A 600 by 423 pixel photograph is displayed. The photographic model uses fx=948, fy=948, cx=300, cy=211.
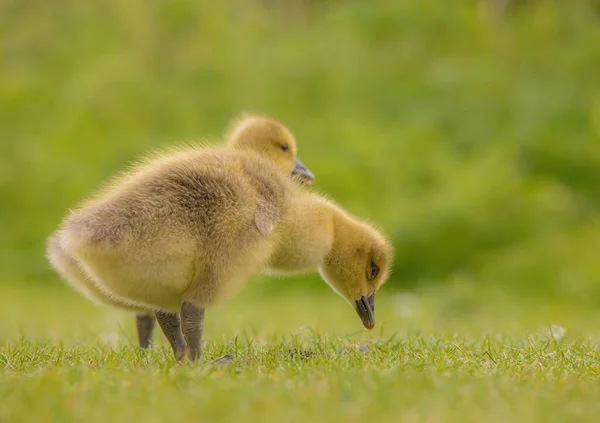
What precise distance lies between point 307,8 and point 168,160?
37.8 ft

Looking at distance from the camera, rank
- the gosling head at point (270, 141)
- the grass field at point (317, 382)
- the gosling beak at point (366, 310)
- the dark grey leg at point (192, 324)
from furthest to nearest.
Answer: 1. the gosling head at point (270, 141)
2. the gosling beak at point (366, 310)
3. the dark grey leg at point (192, 324)
4. the grass field at point (317, 382)

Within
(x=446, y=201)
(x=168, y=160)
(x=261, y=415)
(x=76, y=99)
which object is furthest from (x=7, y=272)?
(x=261, y=415)

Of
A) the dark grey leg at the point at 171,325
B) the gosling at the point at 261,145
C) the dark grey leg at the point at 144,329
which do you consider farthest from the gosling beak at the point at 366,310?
the dark grey leg at the point at 144,329

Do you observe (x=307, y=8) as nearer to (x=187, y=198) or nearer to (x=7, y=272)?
(x=7, y=272)

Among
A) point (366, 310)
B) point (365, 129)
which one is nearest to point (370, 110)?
point (365, 129)

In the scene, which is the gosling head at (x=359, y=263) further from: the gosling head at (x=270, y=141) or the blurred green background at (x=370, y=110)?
the blurred green background at (x=370, y=110)

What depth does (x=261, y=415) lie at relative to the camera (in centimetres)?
273

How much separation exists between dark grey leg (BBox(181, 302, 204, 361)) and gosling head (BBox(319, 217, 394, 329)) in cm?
76

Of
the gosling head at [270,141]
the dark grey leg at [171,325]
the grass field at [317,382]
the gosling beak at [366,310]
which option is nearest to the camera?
the grass field at [317,382]

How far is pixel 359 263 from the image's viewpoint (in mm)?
4301

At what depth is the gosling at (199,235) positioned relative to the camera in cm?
361

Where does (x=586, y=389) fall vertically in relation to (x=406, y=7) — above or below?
below

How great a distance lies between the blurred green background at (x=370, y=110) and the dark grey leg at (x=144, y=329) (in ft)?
18.1

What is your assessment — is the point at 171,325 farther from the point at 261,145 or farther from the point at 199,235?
the point at 261,145
